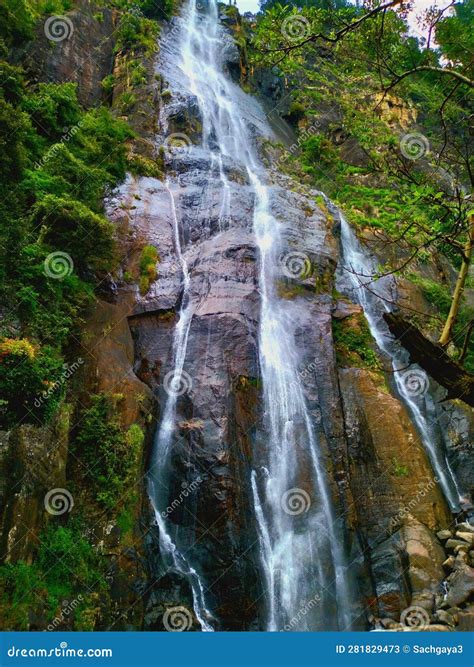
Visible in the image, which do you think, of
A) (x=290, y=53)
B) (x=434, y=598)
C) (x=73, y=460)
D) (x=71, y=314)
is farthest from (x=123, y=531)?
(x=290, y=53)

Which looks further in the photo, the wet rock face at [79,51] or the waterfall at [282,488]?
the wet rock face at [79,51]

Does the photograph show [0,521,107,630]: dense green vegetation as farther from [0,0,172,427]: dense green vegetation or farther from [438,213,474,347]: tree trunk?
[438,213,474,347]: tree trunk

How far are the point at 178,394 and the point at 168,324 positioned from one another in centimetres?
218

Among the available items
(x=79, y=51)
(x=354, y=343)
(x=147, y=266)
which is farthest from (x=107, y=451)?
(x=79, y=51)

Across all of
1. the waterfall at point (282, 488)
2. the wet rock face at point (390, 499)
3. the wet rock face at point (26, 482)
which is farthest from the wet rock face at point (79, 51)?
the wet rock face at point (390, 499)

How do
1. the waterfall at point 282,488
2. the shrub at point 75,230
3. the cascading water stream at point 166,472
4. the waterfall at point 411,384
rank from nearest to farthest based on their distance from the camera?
the cascading water stream at point 166,472 < the waterfall at point 282,488 < the shrub at point 75,230 < the waterfall at point 411,384

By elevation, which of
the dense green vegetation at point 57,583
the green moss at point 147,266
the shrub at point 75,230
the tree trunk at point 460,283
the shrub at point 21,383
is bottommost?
the dense green vegetation at point 57,583

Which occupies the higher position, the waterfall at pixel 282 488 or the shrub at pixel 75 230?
the shrub at pixel 75 230

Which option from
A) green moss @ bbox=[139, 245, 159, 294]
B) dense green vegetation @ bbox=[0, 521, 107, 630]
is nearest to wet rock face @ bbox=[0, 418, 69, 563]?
dense green vegetation @ bbox=[0, 521, 107, 630]

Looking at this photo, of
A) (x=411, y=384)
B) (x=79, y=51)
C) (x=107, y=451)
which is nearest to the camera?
(x=107, y=451)

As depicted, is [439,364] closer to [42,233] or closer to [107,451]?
[107,451]

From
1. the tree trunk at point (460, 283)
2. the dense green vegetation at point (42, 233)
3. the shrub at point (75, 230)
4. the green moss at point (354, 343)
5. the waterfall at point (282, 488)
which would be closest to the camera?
the tree trunk at point (460, 283)

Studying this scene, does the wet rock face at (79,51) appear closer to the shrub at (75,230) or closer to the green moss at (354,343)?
the shrub at (75,230)

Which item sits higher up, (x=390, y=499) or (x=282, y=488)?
(x=282, y=488)
